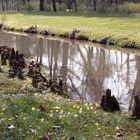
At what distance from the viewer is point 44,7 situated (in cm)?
8619

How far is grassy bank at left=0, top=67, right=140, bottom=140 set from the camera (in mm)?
10961

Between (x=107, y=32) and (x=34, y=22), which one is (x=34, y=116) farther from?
(x=34, y=22)

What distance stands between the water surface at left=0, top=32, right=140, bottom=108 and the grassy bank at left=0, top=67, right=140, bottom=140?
5.25m

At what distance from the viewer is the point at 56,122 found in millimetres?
12086

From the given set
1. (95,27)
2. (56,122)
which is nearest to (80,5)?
(95,27)

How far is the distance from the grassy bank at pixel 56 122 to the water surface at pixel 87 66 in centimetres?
525

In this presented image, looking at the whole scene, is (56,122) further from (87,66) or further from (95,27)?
(95,27)

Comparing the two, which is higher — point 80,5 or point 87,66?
point 80,5

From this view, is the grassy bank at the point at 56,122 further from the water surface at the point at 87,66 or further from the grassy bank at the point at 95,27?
the grassy bank at the point at 95,27

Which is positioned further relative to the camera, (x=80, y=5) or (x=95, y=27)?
(x=80, y=5)

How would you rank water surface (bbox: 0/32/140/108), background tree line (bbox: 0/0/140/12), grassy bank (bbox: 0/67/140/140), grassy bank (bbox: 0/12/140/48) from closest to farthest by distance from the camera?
grassy bank (bbox: 0/67/140/140) < water surface (bbox: 0/32/140/108) < grassy bank (bbox: 0/12/140/48) < background tree line (bbox: 0/0/140/12)


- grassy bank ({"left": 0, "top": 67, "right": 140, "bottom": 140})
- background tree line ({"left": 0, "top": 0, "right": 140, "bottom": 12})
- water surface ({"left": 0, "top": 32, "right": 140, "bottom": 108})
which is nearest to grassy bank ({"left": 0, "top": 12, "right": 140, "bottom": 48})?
water surface ({"left": 0, "top": 32, "right": 140, "bottom": 108})

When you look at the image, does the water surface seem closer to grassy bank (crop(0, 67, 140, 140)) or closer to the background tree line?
grassy bank (crop(0, 67, 140, 140))

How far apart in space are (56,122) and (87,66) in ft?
57.1
